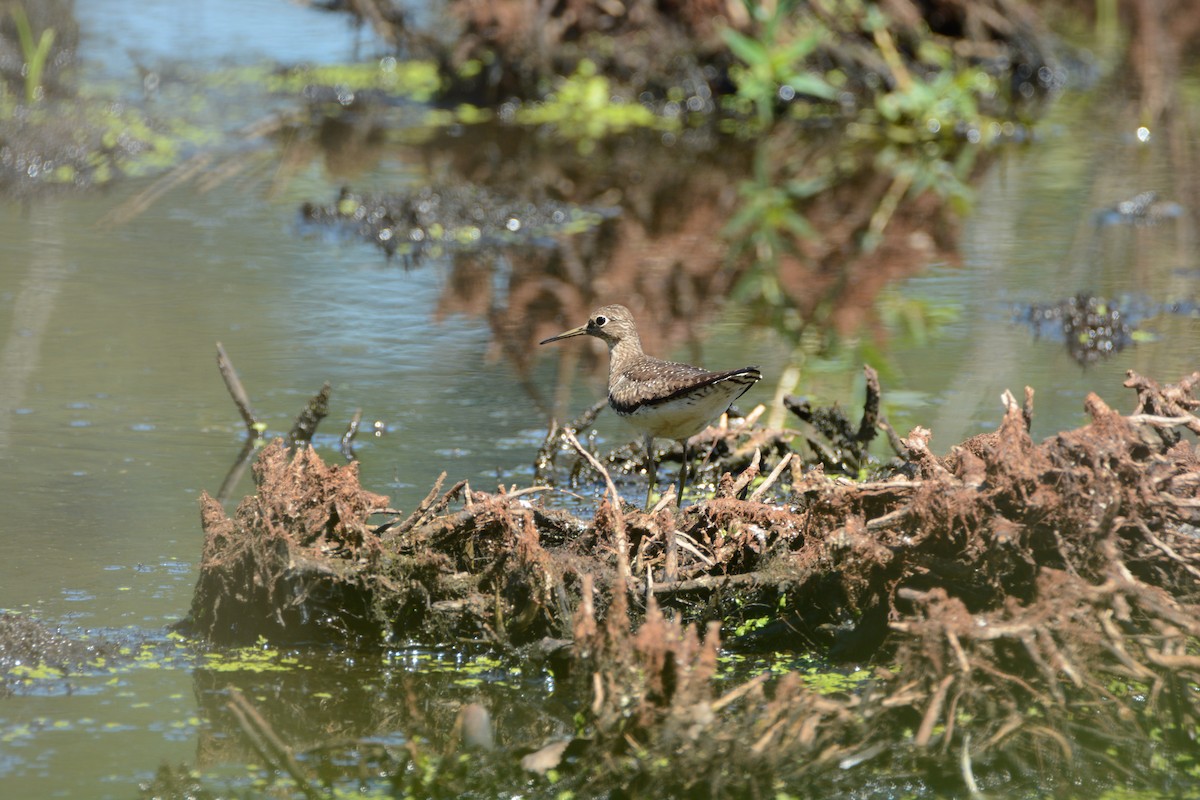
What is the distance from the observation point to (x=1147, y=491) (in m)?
4.42

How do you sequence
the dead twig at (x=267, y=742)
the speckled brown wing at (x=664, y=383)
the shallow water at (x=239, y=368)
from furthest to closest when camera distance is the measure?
the speckled brown wing at (x=664, y=383) → the shallow water at (x=239, y=368) → the dead twig at (x=267, y=742)

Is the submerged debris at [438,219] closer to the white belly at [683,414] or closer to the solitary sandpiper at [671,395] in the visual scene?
the solitary sandpiper at [671,395]

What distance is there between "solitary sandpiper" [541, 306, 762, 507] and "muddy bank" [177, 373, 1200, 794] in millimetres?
292

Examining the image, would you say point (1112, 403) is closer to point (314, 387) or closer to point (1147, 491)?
point (1147, 491)

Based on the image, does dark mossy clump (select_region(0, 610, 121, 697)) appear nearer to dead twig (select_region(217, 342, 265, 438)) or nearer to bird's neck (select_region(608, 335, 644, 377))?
dead twig (select_region(217, 342, 265, 438))

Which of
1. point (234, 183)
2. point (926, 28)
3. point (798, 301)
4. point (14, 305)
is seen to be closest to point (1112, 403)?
point (798, 301)

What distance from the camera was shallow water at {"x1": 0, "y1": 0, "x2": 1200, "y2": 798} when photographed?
16.4 ft

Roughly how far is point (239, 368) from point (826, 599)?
3709 mm

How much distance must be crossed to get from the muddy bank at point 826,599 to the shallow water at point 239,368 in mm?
612

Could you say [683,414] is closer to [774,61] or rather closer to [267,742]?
[267,742]

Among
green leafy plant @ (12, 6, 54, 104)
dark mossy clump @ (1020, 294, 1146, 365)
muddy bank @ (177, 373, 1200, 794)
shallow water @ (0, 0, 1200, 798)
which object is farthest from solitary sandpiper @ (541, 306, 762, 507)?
green leafy plant @ (12, 6, 54, 104)

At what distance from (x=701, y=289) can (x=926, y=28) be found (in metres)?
6.34

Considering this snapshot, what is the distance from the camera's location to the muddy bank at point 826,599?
412 centimetres

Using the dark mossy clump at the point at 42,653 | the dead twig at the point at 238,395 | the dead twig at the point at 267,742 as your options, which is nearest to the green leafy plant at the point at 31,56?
the dead twig at the point at 238,395
